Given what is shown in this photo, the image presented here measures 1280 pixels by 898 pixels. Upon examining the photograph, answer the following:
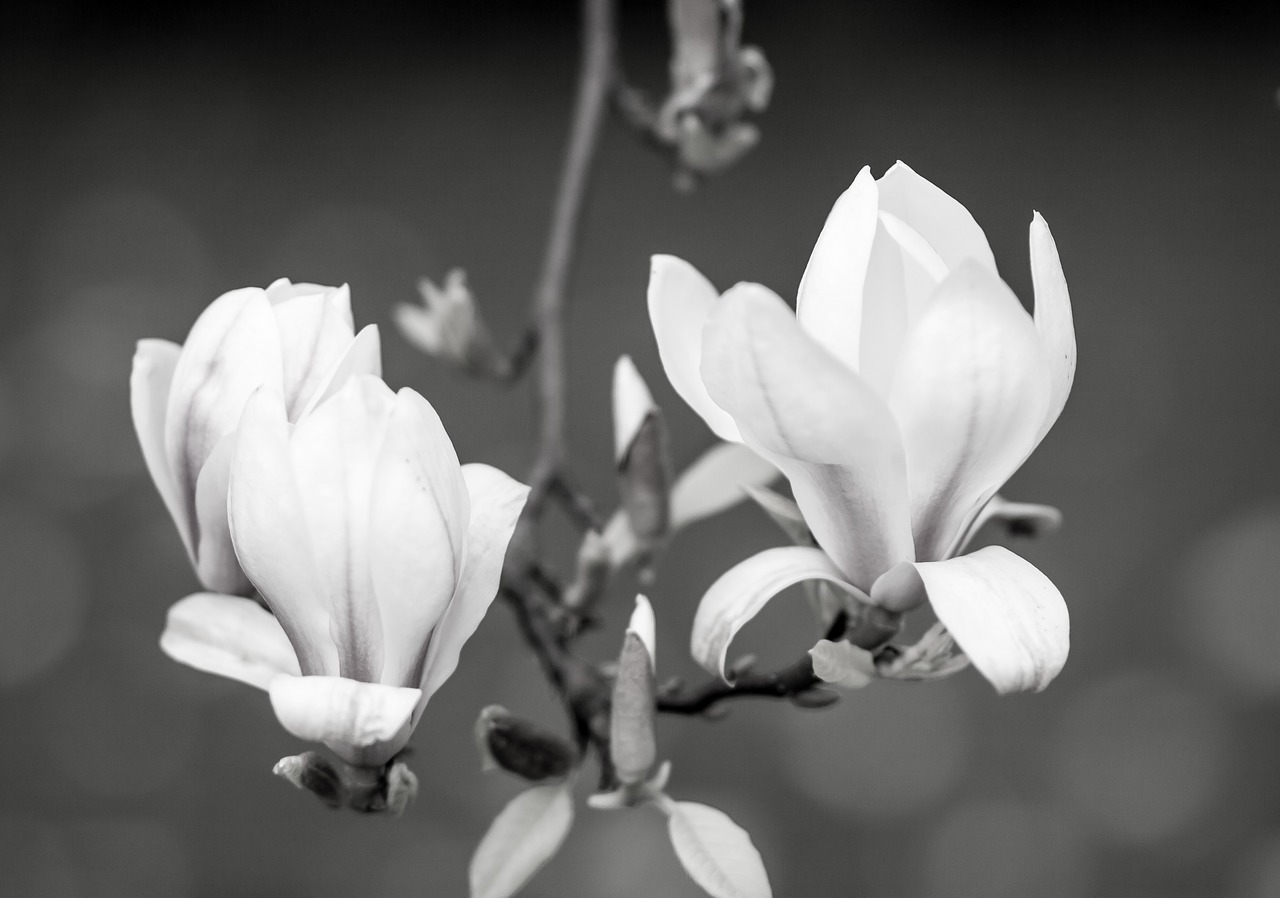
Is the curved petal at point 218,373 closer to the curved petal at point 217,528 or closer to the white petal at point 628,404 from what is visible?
the curved petal at point 217,528

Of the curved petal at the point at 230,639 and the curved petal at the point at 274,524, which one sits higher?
the curved petal at the point at 274,524

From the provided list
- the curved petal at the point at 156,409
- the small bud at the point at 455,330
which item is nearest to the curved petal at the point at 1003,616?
the curved petal at the point at 156,409

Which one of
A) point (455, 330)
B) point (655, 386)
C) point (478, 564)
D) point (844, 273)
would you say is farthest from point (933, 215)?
point (655, 386)

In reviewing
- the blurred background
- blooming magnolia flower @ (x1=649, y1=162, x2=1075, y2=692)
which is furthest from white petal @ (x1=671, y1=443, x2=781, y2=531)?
the blurred background

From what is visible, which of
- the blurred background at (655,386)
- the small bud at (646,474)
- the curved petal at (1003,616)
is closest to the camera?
the curved petal at (1003,616)

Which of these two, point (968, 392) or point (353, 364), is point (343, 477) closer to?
point (353, 364)

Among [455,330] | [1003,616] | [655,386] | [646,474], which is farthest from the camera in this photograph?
[655,386]
